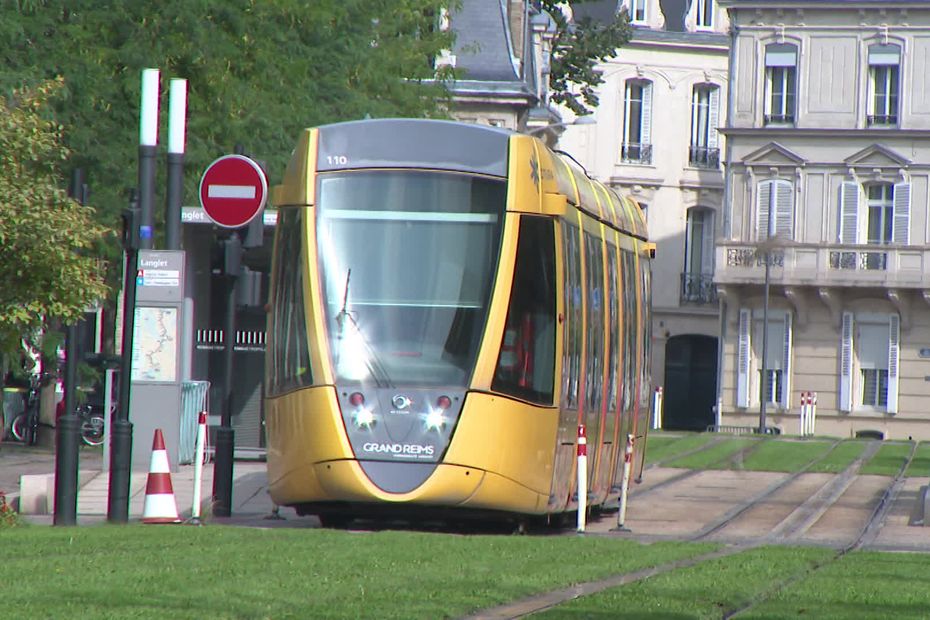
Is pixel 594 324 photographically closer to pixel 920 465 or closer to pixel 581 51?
pixel 920 465

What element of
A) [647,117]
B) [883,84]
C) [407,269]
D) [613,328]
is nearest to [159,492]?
[407,269]

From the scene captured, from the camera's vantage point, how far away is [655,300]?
68.7 m

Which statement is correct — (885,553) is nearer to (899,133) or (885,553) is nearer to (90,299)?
(90,299)

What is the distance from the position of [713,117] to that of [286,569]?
58913mm

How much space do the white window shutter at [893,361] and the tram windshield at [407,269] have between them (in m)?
40.2

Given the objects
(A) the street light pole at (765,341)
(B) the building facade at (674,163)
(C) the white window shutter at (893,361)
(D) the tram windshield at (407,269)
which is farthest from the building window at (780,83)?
(D) the tram windshield at (407,269)

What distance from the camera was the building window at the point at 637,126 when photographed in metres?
68.6

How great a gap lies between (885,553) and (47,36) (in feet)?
60.8

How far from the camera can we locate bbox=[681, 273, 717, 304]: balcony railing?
224 ft

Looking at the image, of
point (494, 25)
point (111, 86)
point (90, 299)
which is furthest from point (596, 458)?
point (494, 25)

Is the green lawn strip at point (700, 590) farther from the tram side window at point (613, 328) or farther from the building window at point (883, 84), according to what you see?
the building window at point (883, 84)

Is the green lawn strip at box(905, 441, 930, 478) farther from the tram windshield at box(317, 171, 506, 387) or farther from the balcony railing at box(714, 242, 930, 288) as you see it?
the tram windshield at box(317, 171, 506, 387)

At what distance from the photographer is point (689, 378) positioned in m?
68.2

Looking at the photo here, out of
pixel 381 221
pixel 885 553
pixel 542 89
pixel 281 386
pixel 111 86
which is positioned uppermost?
pixel 542 89
